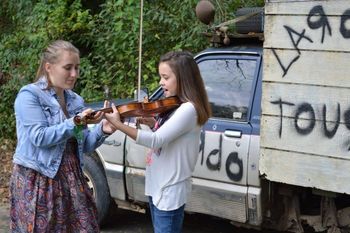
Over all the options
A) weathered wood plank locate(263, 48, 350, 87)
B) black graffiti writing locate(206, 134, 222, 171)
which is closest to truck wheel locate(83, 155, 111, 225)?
black graffiti writing locate(206, 134, 222, 171)

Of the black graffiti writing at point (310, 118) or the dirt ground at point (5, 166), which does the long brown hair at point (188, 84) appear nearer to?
the black graffiti writing at point (310, 118)

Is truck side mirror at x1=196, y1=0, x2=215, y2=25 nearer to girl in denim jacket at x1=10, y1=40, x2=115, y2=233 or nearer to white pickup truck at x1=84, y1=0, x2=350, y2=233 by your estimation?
white pickup truck at x1=84, y1=0, x2=350, y2=233

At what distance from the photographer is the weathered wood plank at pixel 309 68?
11.2 feet

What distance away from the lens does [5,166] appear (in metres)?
7.34

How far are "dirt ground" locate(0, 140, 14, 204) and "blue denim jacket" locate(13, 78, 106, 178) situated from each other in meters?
3.50

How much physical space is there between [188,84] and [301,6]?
1070 millimetres

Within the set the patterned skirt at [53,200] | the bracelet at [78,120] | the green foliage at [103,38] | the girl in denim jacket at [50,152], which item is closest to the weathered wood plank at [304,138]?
the girl in denim jacket at [50,152]

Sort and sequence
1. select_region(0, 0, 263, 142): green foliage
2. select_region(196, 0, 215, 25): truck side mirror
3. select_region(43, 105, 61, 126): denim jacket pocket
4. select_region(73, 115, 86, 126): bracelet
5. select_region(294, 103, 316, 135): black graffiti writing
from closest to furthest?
select_region(73, 115, 86, 126): bracelet < select_region(43, 105, 61, 126): denim jacket pocket < select_region(294, 103, 316, 135): black graffiti writing < select_region(196, 0, 215, 25): truck side mirror < select_region(0, 0, 263, 142): green foliage

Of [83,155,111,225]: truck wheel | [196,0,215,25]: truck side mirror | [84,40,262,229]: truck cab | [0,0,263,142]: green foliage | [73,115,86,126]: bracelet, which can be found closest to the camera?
[73,115,86,126]: bracelet

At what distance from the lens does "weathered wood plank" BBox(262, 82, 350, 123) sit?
11.3 ft

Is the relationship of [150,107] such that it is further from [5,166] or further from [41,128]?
[5,166]

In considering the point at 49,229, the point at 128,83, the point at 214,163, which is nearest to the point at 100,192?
the point at 214,163

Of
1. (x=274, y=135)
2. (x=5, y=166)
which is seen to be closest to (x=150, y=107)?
(x=274, y=135)

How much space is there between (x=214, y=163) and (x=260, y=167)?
44 cm
